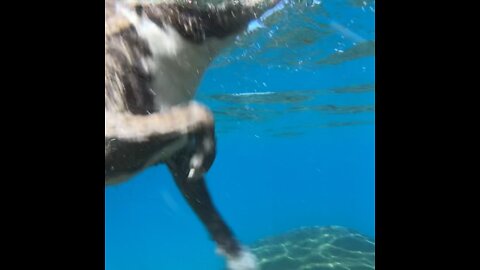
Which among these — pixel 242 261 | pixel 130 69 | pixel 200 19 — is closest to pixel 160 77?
pixel 130 69

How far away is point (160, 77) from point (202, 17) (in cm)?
42

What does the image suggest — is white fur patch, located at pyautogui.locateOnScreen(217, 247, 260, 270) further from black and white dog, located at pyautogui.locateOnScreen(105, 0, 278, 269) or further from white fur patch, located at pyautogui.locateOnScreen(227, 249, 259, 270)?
black and white dog, located at pyautogui.locateOnScreen(105, 0, 278, 269)

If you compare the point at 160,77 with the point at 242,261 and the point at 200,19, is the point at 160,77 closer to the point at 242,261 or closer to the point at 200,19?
the point at 200,19

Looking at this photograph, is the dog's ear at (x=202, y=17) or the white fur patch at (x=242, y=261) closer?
the dog's ear at (x=202, y=17)

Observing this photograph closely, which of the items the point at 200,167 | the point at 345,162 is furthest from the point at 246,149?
the point at 200,167

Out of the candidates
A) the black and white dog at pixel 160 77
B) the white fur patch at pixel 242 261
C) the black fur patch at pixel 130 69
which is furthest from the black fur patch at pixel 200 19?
the white fur patch at pixel 242 261

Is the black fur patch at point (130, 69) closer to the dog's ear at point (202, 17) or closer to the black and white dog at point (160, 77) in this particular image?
the black and white dog at point (160, 77)

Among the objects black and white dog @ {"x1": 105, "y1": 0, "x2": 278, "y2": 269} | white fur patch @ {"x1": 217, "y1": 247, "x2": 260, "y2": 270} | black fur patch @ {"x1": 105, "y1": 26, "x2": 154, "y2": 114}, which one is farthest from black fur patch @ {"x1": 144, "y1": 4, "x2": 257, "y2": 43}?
white fur patch @ {"x1": 217, "y1": 247, "x2": 260, "y2": 270}

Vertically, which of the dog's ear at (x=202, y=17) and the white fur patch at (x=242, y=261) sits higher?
the dog's ear at (x=202, y=17)

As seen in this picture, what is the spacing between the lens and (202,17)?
250 centimetres

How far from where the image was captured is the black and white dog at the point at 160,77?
7.63 feet
